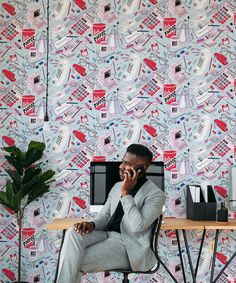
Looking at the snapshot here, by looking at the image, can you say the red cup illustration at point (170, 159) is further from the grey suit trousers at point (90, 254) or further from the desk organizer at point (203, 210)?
the grey suit trousers at point (90, 254)

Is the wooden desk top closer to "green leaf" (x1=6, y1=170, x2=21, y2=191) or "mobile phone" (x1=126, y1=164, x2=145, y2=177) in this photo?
"green leaf" (x1=6, y1=170, x2=21, y2=191)

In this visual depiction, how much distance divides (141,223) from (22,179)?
4.74ft

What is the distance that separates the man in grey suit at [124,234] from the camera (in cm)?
288

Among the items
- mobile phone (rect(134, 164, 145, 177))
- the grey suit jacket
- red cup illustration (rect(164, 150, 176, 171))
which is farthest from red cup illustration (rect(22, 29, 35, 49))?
the grey suit jacket

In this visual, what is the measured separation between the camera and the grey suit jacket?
294cm

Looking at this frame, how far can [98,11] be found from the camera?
14.3ft

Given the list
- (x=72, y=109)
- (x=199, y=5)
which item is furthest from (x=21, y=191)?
(x=199, y=5)

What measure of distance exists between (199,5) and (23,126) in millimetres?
1923

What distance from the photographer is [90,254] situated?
294cm

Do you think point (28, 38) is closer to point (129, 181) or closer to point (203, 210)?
point (129, 181)

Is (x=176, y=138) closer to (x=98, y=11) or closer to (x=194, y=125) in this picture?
(x=194, y=125)

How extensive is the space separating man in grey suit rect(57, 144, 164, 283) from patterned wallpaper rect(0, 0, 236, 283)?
1.16m

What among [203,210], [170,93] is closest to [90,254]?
[203,210]

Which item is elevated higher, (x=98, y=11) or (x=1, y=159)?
(x=98, y=11)
